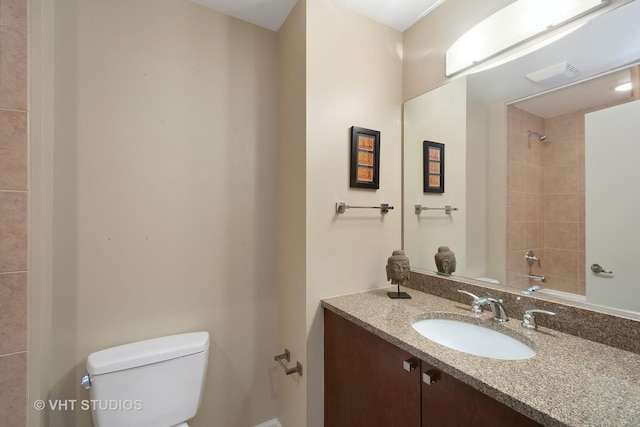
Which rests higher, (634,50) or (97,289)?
(634,50)

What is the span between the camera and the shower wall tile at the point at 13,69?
3.22 ft

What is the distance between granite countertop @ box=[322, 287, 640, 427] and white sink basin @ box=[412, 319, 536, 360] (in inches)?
1.4

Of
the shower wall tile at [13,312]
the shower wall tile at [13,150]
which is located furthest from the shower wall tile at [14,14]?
the shower wall tile at [13,312]

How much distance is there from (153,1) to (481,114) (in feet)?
5.90

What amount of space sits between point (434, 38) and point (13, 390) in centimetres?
250

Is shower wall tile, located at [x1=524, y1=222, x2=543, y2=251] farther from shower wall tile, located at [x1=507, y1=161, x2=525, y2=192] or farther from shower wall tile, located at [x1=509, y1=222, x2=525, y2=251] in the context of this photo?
shower wall tile, located at [x1=507, y1=161, x2=525, y2=192]

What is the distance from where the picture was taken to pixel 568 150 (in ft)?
3.46

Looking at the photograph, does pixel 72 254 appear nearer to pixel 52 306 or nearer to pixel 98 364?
pixel 52 306

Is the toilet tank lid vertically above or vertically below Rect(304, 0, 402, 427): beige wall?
below

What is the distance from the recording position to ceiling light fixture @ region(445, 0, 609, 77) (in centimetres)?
104

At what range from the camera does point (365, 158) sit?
1517 millimetres

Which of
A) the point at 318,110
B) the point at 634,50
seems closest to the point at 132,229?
the point at 318,110

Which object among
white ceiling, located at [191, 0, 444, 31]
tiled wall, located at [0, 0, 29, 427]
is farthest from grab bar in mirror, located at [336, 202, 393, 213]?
tiled wall, located at [0, 0, 29, 427]

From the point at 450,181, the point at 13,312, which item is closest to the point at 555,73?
the point at 450,181
